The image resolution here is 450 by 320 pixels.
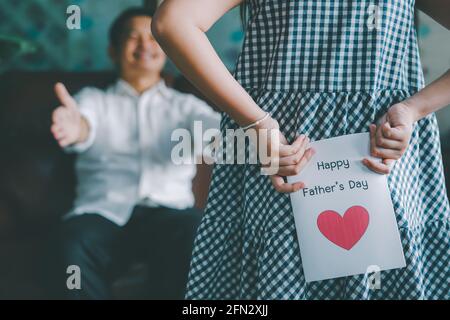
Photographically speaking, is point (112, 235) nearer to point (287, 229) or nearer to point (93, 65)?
point (93, 65)

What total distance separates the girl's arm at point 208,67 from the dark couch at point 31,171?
1104 millimetres

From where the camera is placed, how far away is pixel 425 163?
70 cm

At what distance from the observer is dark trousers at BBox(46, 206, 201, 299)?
1440mm

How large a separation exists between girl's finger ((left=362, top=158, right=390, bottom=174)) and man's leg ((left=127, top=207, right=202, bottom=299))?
936 millimetres

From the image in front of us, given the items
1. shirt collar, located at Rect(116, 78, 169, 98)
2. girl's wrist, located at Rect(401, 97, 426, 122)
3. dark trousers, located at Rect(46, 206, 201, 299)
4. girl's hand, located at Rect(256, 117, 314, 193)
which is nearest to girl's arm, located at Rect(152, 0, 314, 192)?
girl's hand, located at Rect(256, 117, 314, 193)

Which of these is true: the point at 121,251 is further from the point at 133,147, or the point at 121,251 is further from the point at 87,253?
the point at 133,147

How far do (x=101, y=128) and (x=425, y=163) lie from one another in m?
1.20

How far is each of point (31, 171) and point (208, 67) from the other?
121 cm

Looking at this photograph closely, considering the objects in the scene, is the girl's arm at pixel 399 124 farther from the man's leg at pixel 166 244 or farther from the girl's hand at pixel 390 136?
the man's leg at pixel 166 244

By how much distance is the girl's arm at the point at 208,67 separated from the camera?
61 cm
